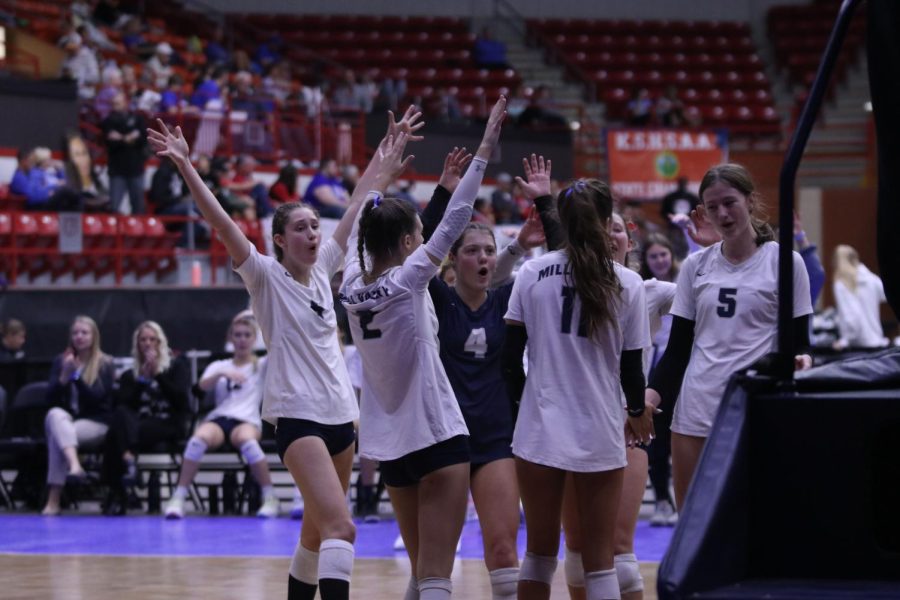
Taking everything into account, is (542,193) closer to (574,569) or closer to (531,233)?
(531,233)

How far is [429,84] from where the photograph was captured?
26.0 metres

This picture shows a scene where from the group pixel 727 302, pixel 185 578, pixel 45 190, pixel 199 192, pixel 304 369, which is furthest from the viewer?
pixel 45 190

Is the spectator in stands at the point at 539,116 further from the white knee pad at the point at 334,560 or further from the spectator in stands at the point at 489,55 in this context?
the white knee pad at the point at 334,560

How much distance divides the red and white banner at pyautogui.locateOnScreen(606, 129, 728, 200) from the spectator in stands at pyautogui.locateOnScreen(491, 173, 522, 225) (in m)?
1.91

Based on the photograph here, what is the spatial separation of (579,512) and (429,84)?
2176 centimetres

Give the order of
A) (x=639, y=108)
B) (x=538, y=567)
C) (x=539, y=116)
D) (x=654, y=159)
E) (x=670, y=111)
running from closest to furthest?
(x=538, y=567) → (x=654, y=159) → (x=670, y=111) → (x=539, y=116) → (x=639, y=108)

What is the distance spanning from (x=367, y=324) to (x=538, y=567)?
42.4 inches

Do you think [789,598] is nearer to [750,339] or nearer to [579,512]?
[579,512]

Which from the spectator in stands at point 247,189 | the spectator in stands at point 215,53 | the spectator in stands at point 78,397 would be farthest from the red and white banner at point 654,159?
the spectator in stands at point 78,397

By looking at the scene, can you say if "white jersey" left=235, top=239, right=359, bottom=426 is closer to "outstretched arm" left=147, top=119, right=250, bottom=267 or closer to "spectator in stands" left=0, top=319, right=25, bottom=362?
"outstretched arm" left=147, top=119, right=250, bottom=267

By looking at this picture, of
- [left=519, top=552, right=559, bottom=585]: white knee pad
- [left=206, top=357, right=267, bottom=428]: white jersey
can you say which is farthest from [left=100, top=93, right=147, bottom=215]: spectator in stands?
[left=519, top=552, right=559, bottom=585]: white knee pad

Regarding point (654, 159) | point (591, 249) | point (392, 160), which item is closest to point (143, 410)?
point (392, 160)

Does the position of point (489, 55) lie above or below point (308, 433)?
above

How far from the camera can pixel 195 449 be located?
1120 centimetres
